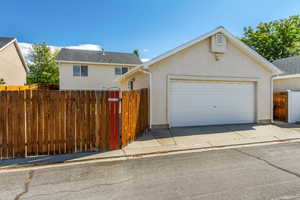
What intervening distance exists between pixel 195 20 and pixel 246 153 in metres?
9.38

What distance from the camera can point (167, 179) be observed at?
3.44m

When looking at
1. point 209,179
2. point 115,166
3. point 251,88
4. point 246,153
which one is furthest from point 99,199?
point 251,88

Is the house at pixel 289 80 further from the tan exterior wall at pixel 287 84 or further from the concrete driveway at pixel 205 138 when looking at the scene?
the concrete driveway at pixel 205 138

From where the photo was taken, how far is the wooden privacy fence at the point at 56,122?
452 cm

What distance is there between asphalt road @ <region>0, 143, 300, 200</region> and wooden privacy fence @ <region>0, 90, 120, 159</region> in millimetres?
996

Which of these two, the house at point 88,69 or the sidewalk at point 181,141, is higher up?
the house at point 88,69

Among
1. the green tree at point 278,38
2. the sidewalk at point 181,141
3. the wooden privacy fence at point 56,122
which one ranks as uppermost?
the green tree at point 278,38

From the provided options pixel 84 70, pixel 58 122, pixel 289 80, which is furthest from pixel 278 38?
pixel 58 122

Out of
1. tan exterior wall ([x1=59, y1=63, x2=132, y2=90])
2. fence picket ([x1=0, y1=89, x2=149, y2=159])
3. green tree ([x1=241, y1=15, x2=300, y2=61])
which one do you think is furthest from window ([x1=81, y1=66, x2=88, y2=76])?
green tree ([x1=241, y1=15, x2=300, y2=61])

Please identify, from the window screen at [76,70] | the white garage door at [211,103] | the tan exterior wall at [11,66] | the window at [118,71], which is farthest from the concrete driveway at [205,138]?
the tan exterior wall at [11,66]

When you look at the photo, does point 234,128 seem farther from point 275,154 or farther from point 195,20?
point 195,20

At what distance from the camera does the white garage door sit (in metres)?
8.47

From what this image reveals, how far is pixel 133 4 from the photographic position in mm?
10781

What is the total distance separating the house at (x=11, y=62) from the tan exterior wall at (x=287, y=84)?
24506 mm
